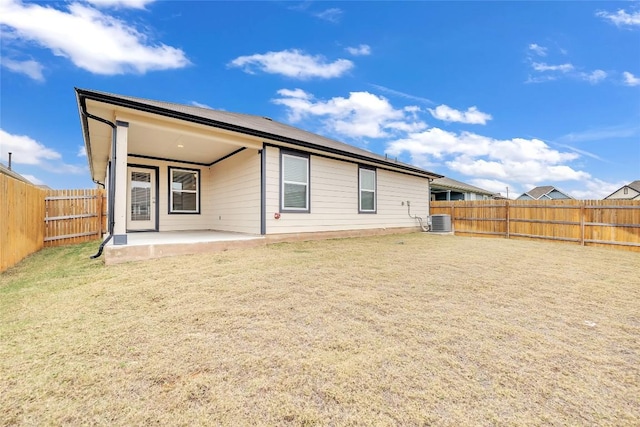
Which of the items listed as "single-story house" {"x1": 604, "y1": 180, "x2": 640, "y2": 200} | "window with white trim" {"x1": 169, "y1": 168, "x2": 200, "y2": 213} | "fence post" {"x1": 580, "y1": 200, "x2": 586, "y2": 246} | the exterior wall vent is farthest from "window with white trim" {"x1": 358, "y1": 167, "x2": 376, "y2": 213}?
"single-story house" {"x1": 604, "y1": 180, "x2": 640, "y2": 200}

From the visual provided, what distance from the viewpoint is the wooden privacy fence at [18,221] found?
5273 millimetres

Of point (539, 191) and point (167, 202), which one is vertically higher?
point (539, 191)

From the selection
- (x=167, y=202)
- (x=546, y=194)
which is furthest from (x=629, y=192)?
(x=167, y=202)

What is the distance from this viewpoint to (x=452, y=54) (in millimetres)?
11852

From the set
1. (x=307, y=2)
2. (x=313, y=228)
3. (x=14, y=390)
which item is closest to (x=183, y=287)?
(x=14, y=390)

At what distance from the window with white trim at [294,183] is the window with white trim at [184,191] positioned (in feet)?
13.4

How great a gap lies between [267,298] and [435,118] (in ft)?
56.7

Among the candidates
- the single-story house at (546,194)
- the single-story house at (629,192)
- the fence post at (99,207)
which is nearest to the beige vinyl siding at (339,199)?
the fence post at (99,207)

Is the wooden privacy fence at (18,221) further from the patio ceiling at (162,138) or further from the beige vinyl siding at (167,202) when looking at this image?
the beige vinyl siding at (167,202)

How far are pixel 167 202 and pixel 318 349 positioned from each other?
891cm

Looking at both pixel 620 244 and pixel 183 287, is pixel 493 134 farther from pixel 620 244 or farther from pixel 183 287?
pixel 183 287

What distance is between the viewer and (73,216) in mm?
9250

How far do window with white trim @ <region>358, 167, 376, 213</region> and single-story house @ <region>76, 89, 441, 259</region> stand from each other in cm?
4

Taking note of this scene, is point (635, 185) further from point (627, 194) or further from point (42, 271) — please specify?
point (42, 271)
